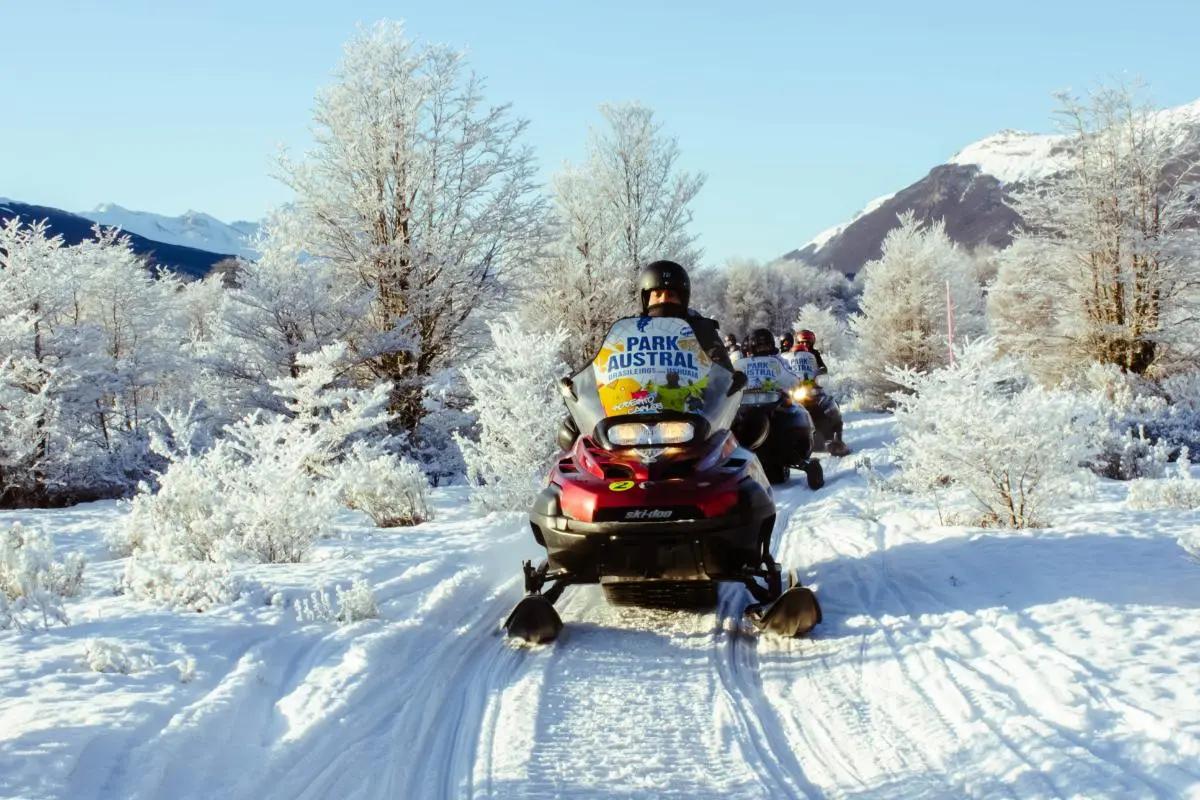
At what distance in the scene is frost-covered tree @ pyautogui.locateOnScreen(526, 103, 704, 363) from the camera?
2844 centimetres

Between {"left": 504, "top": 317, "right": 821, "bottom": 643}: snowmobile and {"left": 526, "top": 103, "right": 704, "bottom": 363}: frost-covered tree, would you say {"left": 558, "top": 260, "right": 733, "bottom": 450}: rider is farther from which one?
{"left": 526, "top": 103, "right": 704, "bottom": 363}: frost-covered tree

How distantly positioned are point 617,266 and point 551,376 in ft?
62.2

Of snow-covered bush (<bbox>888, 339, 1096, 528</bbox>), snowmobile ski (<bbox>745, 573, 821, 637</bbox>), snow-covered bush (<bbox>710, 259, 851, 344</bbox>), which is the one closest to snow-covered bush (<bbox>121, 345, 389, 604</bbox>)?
snowmobile ski (<bbox>745, 573, 821, 637</bbox>)

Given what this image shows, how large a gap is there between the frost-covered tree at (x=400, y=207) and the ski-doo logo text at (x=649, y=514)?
36.9 feet

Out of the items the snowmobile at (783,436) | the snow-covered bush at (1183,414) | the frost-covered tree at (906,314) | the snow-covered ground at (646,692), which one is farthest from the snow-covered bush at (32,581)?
the frost-covered tree at (906,314)

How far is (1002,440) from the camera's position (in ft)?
21.2

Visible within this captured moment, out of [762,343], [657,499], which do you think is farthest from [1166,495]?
[762,343]

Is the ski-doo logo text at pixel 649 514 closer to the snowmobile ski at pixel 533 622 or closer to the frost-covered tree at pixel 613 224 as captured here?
the snowmobile ski at pixel 533 622

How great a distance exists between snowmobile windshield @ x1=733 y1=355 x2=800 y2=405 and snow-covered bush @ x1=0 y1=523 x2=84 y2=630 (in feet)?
26.5

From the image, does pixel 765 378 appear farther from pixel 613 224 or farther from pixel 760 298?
pixel 760 298

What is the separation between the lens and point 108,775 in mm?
2881

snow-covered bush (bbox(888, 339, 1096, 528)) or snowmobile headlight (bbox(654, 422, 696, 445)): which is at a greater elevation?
snowmobile headlight (bbox(654, 422, 696, 445))

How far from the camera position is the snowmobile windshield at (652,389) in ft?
16.6

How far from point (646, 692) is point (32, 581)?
11.5 feet
